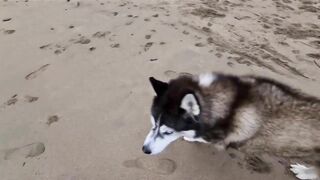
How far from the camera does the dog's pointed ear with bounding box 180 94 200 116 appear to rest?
314 centimetres

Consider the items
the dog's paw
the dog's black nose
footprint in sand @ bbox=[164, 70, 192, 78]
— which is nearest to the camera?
the dog's black nose

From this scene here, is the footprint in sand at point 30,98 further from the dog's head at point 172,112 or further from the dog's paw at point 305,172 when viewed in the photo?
the dog's paw at point 305,172

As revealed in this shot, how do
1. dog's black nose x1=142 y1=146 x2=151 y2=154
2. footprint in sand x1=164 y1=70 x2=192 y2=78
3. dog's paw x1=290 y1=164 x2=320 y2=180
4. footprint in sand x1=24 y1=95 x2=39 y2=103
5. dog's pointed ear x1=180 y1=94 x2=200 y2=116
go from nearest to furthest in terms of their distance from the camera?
dog's pointed ear x1=180 y1=94 x2=200 y2=116, dog's black nose x1=142 y1=146 x2=151 y2=154, dog's paw x1=290 y1=164 x2=320 y2=180, footprint in sand x1=24 y1=95 x2=39 y2=103, footprint in sand x1=164 y1=70 x2=192 y2=78

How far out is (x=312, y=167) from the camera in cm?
351

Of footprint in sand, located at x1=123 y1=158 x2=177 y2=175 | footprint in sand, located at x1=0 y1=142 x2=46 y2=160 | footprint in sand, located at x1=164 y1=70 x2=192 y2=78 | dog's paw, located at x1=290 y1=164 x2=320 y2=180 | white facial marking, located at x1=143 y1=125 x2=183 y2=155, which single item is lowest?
footprint in sand, located at x1=0 y1=142 x2=46 y2=160

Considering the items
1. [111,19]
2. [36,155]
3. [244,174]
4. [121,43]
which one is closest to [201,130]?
[244,174]

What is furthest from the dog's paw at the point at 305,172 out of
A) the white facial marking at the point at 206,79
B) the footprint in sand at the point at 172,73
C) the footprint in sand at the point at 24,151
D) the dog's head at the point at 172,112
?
the footprint in sand at the point at 24,151

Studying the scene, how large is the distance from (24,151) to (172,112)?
4.79 ft

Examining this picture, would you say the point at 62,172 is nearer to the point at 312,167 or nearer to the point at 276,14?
the point at 312,167

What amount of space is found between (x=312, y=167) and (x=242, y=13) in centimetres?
304

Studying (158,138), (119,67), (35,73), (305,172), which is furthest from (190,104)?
(35,73)

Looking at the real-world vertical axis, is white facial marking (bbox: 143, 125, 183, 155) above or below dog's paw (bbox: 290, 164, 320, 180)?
above

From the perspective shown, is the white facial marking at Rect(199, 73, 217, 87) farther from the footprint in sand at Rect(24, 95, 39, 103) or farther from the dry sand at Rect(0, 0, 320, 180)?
the footprint in sand at Rect(24, 95, 39, 103)

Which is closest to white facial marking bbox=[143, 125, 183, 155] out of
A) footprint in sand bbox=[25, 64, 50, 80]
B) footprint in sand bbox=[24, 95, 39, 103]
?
footprint in sand bbox=[24, 95, 39, 103]
